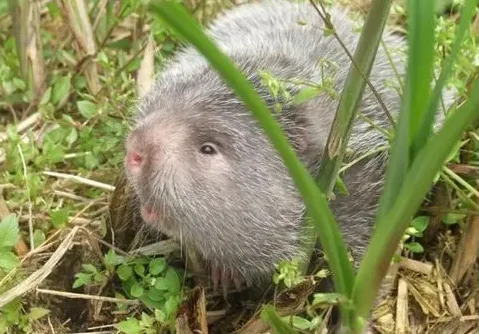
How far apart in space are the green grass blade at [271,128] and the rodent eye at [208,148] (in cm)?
58

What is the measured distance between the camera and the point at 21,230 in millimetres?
2424

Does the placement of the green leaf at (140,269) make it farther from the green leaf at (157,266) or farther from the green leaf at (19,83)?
the green leaf at (19,83)

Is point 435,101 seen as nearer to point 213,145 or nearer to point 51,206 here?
point 213,145

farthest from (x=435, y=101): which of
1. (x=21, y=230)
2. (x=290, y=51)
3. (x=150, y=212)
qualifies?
(x=21, y=230)

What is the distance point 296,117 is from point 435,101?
72 cm

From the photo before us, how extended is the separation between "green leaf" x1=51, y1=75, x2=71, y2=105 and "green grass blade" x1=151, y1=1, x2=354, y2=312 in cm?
143

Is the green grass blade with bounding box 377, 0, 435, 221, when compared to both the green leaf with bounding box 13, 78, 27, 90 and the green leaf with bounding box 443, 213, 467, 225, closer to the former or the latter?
the green leaf with bounding box 443, 213, 467, 225

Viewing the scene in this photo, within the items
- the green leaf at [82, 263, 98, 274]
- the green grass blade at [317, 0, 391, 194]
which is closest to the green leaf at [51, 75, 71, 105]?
the green leaf at [82, 263, 98, 274]

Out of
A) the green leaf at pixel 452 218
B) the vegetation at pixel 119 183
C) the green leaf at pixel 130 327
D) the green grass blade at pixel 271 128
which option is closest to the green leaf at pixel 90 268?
the vegetation at pixel 119 183

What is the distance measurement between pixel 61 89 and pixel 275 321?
4.39 ft

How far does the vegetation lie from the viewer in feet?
4.91

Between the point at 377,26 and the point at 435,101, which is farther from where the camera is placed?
the point at 377,26

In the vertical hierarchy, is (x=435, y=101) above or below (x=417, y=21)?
below

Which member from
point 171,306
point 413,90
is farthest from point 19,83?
point 413,90
